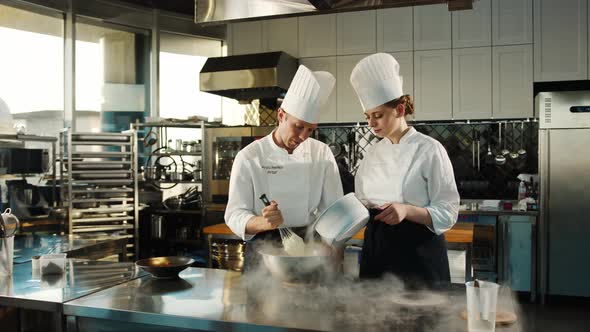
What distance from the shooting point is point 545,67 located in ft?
15.5

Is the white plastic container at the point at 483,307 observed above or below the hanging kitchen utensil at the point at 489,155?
below

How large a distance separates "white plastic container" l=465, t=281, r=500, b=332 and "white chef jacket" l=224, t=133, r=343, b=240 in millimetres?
1025

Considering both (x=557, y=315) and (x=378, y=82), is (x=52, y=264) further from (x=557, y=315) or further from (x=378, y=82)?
(x=557, y=315)

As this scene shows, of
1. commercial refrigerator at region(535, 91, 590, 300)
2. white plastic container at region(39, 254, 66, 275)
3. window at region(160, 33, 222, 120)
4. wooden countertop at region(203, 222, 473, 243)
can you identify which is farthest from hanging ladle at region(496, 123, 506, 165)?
white plastic container at region(39, 254, 66, 275)

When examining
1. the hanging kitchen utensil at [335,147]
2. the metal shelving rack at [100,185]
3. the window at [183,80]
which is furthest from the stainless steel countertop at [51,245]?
the window at [183,80]

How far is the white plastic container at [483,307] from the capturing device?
1403 millimetres

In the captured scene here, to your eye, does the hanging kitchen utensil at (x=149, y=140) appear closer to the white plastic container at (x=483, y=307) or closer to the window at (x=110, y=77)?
the window at (x=110, y=77)

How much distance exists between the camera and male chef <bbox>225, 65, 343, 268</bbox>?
88.7 inches

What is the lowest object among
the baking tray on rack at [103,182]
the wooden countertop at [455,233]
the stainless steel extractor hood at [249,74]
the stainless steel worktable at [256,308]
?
the wooden countertop at [455,233]

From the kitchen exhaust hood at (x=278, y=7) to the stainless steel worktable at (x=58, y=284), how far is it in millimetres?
1174

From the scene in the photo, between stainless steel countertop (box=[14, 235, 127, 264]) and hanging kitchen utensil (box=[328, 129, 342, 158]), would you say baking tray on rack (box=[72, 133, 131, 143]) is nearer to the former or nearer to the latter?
stainless steel countertop (box=[14, 235, 127, 264])

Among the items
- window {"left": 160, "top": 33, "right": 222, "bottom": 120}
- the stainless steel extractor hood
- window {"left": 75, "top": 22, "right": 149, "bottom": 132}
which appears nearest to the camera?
the stainless steel extractor hood

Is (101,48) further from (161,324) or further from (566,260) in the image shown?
(566,260)

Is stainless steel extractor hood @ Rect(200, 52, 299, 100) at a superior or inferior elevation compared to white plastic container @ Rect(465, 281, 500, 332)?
superior
